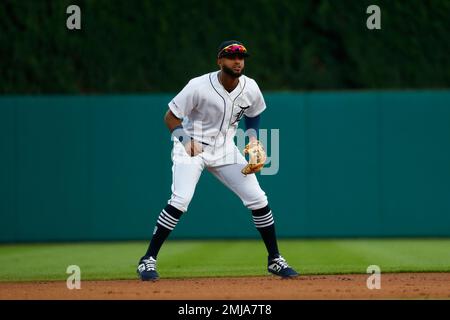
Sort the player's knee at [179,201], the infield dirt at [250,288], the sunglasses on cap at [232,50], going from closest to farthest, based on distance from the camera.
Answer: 1. the infield dirt at [250,288]
2. the sunglasses on cap at [232,50]
3. the player's knee at [179,201]

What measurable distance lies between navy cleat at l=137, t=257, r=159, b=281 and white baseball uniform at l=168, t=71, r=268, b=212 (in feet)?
1.67

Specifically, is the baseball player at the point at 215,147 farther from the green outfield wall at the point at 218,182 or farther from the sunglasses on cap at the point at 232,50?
the green outfield wall at the point at 218,182

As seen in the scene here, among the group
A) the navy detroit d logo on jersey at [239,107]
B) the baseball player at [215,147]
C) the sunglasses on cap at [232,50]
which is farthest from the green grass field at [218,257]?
the sunglasses on cap at [232,50]

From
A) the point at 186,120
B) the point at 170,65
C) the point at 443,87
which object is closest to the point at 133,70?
the point at 170,65

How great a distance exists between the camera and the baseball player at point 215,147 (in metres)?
7.30

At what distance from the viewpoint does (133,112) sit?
1381 cm

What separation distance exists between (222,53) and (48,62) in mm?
7938

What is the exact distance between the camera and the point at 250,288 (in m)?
6.75

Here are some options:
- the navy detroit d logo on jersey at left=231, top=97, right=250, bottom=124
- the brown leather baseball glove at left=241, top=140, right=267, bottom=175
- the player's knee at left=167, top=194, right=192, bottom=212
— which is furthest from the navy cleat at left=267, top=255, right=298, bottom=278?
the navy detroit d logo on jersey at left=231, top=97, right=250, bottom=124

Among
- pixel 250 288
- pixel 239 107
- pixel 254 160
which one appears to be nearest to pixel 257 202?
pixel 254 160

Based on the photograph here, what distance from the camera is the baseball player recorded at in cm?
730

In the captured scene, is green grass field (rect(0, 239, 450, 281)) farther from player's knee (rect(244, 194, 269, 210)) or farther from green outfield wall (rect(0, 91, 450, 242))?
player's knee (rect(244, 194, 269, 210))
